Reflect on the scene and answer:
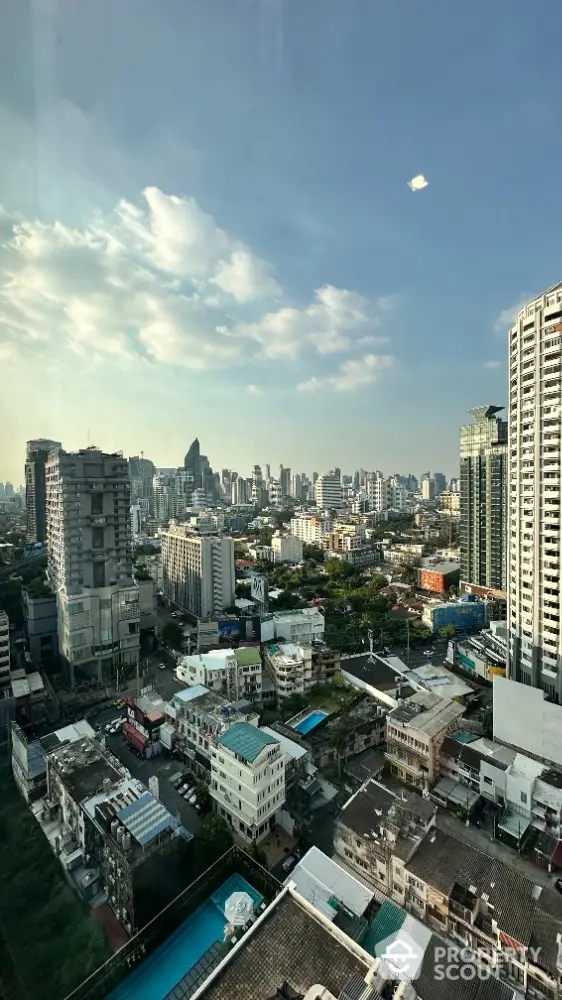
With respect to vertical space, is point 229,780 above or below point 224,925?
above

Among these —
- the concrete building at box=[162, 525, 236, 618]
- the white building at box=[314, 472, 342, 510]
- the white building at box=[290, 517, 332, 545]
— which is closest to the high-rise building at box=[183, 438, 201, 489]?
the white building at box=[314, 472, 342, 510]

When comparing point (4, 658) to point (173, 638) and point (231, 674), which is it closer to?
point (173, 638)

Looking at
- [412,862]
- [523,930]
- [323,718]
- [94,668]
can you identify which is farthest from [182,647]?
[523,930]

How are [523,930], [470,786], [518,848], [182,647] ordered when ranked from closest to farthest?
1. [523,930]
2. [518,848]
3. [470,786]
4. [182,647]

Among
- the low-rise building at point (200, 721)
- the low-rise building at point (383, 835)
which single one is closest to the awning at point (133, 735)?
the low-rise building at point (200, 721)

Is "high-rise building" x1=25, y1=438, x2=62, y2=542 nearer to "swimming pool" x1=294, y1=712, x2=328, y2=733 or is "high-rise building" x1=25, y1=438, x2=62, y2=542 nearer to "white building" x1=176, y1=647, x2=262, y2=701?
"white building" x1=176, y1=647, x2=262, y2=701

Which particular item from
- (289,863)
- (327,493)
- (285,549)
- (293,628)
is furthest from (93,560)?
(327,493)

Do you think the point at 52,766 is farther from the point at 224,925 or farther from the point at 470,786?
the point at 470,786
